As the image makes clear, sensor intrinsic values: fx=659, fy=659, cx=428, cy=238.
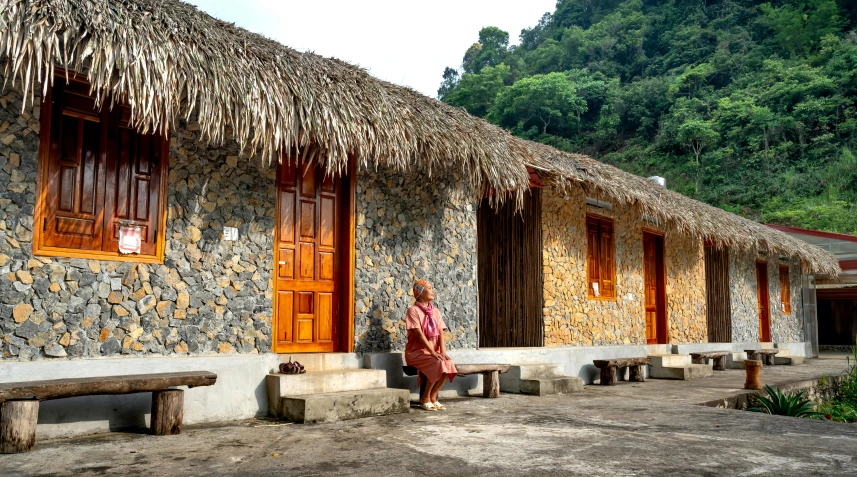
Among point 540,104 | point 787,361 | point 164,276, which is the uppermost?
point 540,104

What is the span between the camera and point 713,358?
1169 centimetres

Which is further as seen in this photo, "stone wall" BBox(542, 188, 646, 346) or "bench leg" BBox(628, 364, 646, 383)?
"bench leg" BBox(628, 364, 646, 383)

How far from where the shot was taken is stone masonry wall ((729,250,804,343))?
14180mm

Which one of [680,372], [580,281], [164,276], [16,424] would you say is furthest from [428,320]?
[680,372]

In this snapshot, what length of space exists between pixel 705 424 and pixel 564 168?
400cm

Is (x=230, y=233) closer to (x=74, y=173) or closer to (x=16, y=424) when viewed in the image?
(x=74, y=173)

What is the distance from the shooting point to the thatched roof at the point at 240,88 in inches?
167

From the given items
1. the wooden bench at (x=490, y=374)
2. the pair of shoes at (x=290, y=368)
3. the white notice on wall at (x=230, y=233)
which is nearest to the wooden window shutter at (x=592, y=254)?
the wooden bench at (x=490, y=374)

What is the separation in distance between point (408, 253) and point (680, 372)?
18.0 feet

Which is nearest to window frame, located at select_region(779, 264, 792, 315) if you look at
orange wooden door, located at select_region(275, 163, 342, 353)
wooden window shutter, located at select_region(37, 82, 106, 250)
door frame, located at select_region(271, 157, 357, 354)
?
door frame, located at select_region(271, 157, 357, 354)

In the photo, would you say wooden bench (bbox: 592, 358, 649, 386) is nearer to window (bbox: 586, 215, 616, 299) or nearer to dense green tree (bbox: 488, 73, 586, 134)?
window (bbox: 586, 215, 616, 299)

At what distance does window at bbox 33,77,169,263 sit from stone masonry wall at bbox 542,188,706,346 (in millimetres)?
5323

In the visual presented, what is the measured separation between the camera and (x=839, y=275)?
17.6 m

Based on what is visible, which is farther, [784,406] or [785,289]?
[785,289]
